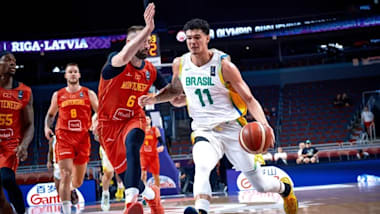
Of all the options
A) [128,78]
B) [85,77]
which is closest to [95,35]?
[85,77]

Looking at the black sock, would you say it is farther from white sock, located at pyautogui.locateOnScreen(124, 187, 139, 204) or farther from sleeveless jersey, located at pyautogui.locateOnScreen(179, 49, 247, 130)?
sleeveless jersey, located at pyautogui.locateOnScreen(179, 49, 247, 130)

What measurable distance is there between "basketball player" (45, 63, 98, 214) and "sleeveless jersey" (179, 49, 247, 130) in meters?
3.00

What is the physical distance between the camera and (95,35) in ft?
70.5

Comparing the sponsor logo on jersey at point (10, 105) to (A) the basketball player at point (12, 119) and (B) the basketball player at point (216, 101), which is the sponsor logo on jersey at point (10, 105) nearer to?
(A) the basketball player at point (12, 119)

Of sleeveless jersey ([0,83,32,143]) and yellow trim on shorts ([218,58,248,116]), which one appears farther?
sleeveless jersey ([0,83,32,143])

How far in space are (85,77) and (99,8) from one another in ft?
13.8

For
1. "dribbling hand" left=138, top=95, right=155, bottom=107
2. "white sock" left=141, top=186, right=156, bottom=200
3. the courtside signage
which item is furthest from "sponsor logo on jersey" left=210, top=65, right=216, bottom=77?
the courtside signage

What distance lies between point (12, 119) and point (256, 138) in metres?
3.02

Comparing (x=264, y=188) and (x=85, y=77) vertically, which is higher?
(x=85, y=77)

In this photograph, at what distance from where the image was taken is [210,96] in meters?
4.64

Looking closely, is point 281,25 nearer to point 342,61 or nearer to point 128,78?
point 342,61

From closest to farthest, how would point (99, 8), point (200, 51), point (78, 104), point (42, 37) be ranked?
1. point (200, 51)
2. point (78, 104)
3. point (42, 37)
4. point (99, 8)

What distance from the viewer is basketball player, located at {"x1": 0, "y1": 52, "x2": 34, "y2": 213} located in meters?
5.21

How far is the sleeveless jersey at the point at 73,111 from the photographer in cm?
730
